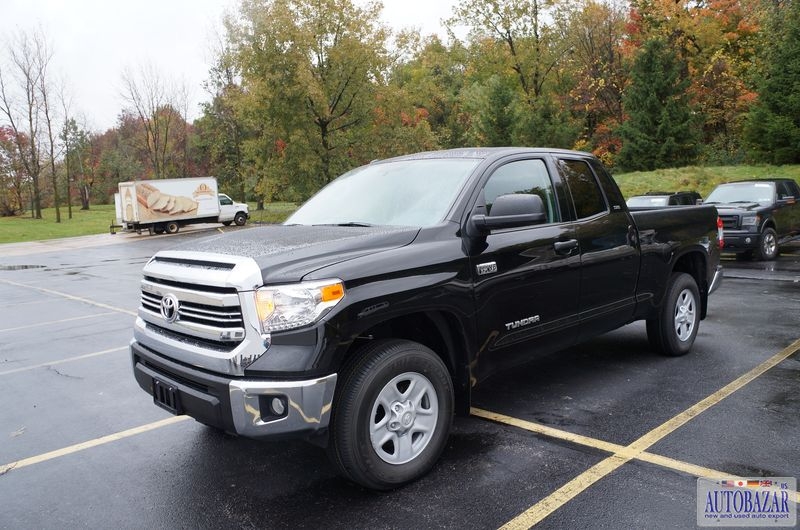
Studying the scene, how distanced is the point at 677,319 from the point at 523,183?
2.52m

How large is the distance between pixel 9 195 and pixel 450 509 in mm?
65872

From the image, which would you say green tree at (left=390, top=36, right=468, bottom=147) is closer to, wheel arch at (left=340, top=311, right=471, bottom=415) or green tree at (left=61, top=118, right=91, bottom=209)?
green tree at (left=61, top=118, right=91, bottom=209)

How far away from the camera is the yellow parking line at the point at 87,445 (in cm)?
397

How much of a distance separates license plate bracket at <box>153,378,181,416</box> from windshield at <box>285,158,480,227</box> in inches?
61.8

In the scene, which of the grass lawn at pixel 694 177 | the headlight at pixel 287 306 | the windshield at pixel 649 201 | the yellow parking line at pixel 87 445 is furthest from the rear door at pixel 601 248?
the grass lawn at pixel 694 177

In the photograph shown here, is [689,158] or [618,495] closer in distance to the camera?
Answer: [618,495]

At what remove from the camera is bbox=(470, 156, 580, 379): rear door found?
3.83 m

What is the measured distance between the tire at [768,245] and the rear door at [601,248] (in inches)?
369

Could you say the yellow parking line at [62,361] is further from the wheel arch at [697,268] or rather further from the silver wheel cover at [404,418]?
the wheel arch at [697,268]

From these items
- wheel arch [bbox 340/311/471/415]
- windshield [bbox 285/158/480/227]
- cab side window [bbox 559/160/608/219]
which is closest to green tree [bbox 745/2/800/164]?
cab side window [bbox 559/160/608/219]

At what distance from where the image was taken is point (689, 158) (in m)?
29.6

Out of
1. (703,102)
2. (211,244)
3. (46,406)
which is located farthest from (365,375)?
(703,102)

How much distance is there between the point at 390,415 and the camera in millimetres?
3316

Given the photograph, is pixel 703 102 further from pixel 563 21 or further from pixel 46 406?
pixel 46 406
